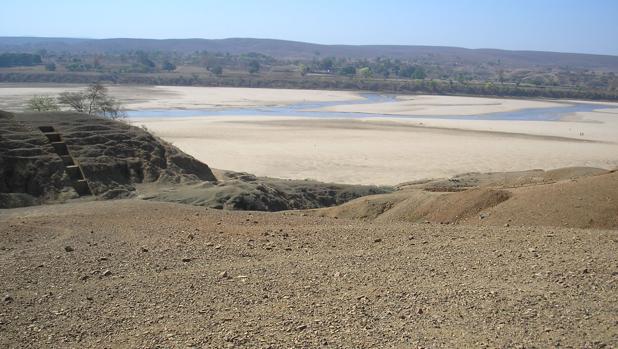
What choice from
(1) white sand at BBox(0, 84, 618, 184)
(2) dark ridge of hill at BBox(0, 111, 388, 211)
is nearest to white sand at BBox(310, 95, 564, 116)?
(1) white sand at BBox(0, 84, 618, 184)

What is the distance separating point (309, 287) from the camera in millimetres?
7969

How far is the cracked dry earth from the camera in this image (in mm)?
6512

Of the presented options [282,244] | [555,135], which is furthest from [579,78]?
[282,244]

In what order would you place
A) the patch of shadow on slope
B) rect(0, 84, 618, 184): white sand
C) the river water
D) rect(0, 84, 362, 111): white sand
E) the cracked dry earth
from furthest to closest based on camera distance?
rect(0, 84, 362, 111): white sand, the river water, rect(0, 84, 618, 184): white sand, the patch of shadow on slope, the cracked dry earth

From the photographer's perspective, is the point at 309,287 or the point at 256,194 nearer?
the point at 309,287

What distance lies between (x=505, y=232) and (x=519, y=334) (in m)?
4.35

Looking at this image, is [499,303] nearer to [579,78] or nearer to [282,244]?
[282,244]

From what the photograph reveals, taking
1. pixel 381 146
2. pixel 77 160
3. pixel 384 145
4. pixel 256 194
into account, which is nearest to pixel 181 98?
pixel 384 145

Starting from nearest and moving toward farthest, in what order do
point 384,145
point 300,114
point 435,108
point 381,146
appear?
1. point 381,146
2. point 384,145
3. point 300,114
4. point 435,108

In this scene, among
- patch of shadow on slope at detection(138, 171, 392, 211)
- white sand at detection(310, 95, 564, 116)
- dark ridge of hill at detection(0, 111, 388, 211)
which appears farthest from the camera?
white sand at detection(310, 95, 564, 116)

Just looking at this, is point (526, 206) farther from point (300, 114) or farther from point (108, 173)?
point (300, 114)

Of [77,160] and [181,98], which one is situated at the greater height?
[77,160]

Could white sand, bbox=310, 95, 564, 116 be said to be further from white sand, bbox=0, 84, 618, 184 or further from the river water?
white sand, bbox=0, 84, 618, 184

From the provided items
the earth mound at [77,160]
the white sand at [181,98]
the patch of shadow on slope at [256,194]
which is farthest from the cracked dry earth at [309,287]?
the white sand at [181,98]
